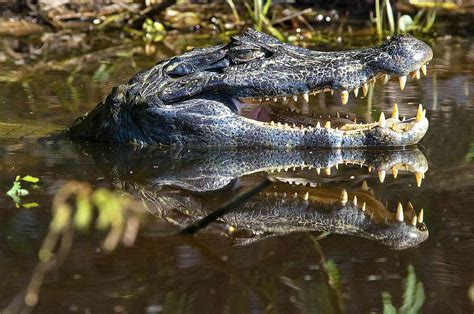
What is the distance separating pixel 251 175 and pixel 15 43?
7.32 m

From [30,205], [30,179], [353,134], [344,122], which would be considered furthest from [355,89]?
[30,205]

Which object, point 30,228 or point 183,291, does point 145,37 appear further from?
point 183,291

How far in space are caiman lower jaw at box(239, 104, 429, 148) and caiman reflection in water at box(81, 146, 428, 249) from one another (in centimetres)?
8

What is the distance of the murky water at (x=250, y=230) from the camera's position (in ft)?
14.2

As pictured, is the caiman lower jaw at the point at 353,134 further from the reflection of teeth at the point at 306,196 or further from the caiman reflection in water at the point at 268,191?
the reflection of teeth at the point at 306,196

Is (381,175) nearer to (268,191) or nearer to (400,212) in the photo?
(268,191)

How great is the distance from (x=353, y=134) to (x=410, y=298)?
116 inches

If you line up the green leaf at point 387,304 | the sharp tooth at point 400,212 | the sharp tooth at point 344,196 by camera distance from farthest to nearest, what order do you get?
the sharp tooth at point 344,196 < the sharp tooth at point 400,212 < the green leaf at point 387,304

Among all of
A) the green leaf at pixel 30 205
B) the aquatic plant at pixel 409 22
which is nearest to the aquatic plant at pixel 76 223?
the green leaf at pixel 30 205

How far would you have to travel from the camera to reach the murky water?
4.32 metres

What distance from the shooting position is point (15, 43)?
42.7 ft

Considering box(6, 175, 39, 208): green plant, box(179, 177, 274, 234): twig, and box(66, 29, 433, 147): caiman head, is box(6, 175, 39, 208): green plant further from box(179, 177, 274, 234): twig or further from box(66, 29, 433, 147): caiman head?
box(179, 177, 274, 234): twig

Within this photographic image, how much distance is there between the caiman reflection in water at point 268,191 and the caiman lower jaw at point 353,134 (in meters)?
0.08

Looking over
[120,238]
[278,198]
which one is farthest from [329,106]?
[120,238]
